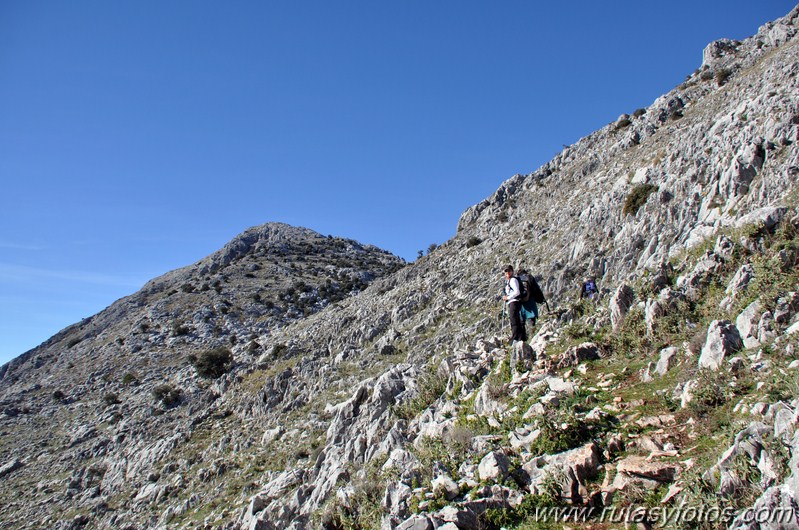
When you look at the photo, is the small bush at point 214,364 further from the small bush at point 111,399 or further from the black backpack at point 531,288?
the black backpack at point 531,288

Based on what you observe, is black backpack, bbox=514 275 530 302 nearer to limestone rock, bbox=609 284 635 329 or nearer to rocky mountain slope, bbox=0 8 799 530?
rocky mountain slope, bbox=0 8 799 530

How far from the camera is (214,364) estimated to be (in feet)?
134

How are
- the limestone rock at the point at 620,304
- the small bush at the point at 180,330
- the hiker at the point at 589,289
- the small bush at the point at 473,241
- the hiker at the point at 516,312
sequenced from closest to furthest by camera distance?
1. the limestone rock at the point at 620,304
2. the hiker at the point at 516,312
3. the hiker at the point at 589,289
4. the small bush at the point at 473,241
5. the small bush at the point at 180,330

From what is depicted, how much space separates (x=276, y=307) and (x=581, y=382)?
5452 centimetres

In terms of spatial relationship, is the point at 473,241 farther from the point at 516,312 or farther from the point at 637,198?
the point at 516,312

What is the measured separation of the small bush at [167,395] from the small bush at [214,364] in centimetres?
263

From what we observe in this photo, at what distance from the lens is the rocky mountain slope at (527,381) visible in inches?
233

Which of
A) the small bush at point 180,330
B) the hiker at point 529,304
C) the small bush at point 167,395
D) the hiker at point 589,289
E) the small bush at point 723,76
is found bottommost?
the hiker at point 529,304

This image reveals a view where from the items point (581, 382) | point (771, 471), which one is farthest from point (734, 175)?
point (771, 471)

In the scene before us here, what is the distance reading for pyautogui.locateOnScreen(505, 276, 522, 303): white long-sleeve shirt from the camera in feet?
39.8

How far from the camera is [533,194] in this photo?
1606 inches

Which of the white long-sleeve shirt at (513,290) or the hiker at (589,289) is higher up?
the hiker at (589,289)

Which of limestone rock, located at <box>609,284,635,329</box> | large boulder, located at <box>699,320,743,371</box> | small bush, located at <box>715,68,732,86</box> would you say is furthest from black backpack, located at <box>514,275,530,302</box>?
small bush, located at <box>715,68,732,86</box>

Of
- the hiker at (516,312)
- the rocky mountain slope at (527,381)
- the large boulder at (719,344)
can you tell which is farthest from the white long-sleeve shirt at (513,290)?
the large boulder at (719,344)
